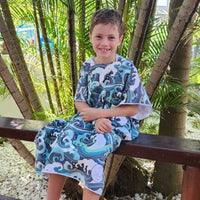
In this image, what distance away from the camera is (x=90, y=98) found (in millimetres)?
1281

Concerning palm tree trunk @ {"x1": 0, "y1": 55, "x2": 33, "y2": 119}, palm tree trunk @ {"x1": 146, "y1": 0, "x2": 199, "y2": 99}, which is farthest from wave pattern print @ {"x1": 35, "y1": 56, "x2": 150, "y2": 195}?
palm tree trunk @ {"x1": 0, "y1": 55, "x2": 33, "y2": 119}

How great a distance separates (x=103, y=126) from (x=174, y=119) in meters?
1.51

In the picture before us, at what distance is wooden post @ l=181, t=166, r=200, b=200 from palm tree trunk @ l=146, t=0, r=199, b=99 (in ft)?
2.08

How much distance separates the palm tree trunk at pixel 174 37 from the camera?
1427 mm

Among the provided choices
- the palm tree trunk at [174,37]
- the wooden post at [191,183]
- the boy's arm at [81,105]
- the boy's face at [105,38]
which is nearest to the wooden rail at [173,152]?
the wooden post at [191,183]

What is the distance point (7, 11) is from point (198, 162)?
1609mm

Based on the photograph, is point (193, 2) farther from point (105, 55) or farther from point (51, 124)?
point (51, 124)

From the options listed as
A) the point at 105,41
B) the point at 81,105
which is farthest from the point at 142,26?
the point at 81,105

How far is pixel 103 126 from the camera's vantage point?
3.75ft

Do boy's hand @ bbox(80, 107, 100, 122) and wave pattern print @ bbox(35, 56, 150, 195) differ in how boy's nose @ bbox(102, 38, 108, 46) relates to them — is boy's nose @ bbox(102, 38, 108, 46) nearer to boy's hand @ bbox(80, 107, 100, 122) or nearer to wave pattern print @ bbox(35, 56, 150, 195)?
wave pattern print @ bbox(35, 56, 150, 195)

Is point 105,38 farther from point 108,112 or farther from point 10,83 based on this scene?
point 10,83

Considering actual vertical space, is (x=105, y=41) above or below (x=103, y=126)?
above

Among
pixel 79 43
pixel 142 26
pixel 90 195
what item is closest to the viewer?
pixel 90 195

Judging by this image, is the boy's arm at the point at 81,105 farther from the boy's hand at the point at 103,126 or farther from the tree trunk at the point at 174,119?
the tree trunk at the point at 174,119
